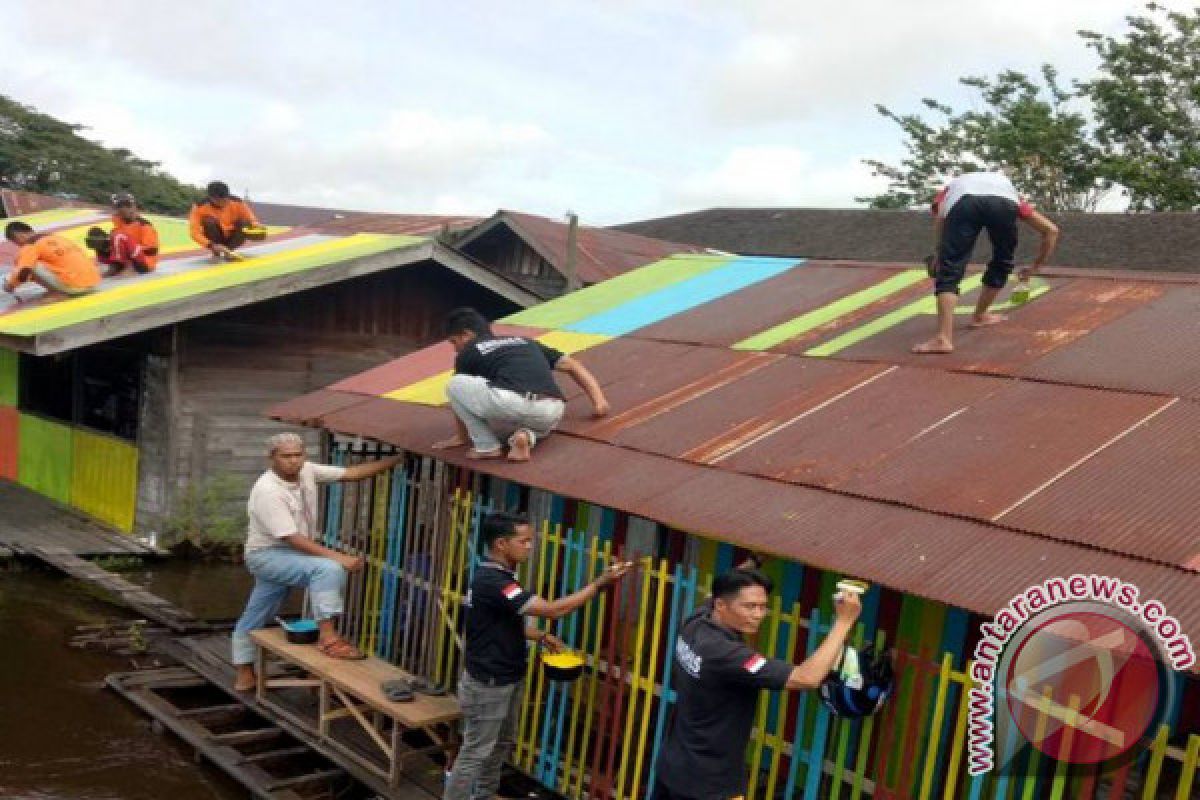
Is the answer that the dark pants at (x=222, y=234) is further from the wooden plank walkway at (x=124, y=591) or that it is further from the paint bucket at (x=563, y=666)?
the paint bucket at (x=563, y=666)

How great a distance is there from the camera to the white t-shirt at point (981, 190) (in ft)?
21.4

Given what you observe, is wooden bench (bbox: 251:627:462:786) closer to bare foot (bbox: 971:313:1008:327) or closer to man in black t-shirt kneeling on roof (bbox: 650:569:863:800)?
man in black t-shirt kneeling on roof (bbox: 650:569:863:800)

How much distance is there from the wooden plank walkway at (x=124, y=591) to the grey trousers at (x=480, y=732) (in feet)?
14.0

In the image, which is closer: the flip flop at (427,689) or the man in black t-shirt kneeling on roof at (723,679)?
the man in black t-shirt kneeling on roof at (723,679)

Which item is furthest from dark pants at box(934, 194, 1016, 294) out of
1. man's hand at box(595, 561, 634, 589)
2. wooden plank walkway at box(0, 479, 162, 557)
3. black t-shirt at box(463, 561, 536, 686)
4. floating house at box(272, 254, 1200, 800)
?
wooden plank walkway at box(0, 479, 162, 557)

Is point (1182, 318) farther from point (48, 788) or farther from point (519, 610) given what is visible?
point (48, 788)

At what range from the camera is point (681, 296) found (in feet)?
29.4

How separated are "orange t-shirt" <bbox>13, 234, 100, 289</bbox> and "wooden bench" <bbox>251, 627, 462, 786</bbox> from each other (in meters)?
6.71

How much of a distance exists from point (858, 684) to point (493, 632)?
1.83 meters

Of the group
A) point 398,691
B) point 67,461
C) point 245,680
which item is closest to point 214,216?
point 67,461

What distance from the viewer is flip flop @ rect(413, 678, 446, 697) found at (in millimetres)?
6219

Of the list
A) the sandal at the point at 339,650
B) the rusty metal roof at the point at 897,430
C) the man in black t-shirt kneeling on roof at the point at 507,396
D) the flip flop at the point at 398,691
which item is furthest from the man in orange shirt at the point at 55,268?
the flip flop at the point at 398,691

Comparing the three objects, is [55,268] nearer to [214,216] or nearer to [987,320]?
[214,216]

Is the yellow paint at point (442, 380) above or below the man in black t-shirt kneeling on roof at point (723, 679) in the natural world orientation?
above
